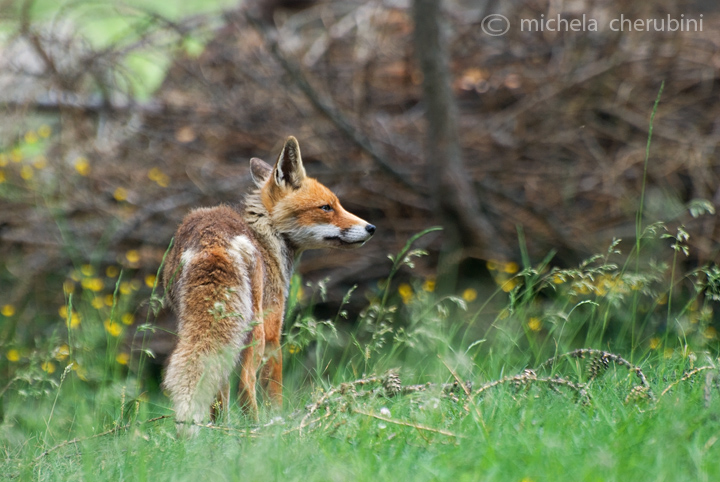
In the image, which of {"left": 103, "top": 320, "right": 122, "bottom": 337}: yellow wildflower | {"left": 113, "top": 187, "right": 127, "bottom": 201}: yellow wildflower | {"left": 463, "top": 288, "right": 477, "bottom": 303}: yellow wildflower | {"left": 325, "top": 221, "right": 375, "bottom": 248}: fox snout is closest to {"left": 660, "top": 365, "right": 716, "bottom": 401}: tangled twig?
{"left": 325, "top": 221, "right": 375, "bottom": 248}: fox snout

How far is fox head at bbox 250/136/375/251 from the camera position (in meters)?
4.56

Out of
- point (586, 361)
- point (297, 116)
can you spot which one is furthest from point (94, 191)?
point (586, 361)

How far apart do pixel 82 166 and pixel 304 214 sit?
12.5 ft

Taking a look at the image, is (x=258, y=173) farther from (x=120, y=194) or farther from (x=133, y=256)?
(x=120, y=194)

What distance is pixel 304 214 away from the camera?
4.60m

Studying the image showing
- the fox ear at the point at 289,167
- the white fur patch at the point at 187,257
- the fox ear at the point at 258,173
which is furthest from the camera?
the fox ear at the point at 258,173

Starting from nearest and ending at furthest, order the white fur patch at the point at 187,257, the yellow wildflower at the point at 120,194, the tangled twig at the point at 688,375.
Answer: the tangled twig at the point at 688,375, the white fur patch at the point at 187,257, the yellow wildflower at the point at 120,194

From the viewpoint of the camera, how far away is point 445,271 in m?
6.96

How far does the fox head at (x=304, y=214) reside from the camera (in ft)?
15.0

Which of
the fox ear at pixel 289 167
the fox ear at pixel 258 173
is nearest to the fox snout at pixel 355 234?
the fox ear at pixel 289 167

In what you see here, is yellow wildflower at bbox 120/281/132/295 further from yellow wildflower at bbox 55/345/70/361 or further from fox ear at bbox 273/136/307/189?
fox ear at bbox 273/136/307/189

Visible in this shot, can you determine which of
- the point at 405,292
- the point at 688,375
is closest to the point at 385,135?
the point at 405,292

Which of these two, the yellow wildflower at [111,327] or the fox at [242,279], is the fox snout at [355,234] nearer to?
the fox at [242,279]

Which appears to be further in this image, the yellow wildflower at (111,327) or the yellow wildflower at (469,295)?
the yellow wildflower at (469,295)
